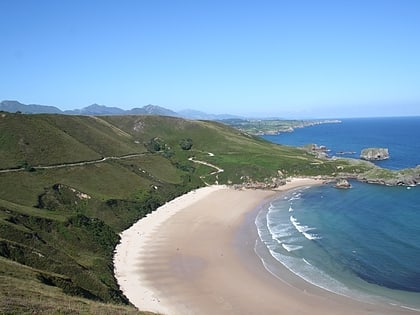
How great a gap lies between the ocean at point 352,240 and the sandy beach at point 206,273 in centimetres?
297

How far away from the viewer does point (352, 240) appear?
233ft

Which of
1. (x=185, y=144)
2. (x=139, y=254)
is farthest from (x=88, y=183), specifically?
(x=185, y=144)

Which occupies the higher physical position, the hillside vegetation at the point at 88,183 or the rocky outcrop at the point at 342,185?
the hillside vegetation at the point at 88,183

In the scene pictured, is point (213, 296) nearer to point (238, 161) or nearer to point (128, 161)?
point (128, 161)

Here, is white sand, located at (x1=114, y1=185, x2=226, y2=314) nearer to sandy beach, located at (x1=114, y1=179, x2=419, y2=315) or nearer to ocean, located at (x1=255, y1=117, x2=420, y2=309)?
sandy beach, located at (x1=114, y1=179, x2=419, y2=315)

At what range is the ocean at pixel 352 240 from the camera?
53.4 meters

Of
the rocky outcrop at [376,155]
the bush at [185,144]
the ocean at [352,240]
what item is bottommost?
the ocean at [352,240]

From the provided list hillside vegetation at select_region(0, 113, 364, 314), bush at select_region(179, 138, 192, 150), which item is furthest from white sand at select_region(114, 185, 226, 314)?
bush at select_region(179, 138, 192, 150)

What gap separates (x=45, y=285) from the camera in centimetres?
3697

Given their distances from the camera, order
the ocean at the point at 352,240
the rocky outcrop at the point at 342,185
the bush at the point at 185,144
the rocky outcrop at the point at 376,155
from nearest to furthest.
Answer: the ocean at the point at 352,240 → the rocky outcrop at the point at 342,185 → the bush at the point at 185,144 → the rocky outcrop at the point at 376,155

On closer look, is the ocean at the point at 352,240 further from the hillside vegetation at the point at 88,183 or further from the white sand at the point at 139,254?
the hillside vegetation at the point at 88,183

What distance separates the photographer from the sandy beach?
157 ft

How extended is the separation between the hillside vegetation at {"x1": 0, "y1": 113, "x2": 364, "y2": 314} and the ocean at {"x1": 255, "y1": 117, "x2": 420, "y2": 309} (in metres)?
25.2

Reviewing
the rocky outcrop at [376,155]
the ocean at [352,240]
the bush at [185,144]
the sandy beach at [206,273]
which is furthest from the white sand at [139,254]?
the rocky outcrop at [376,155]
